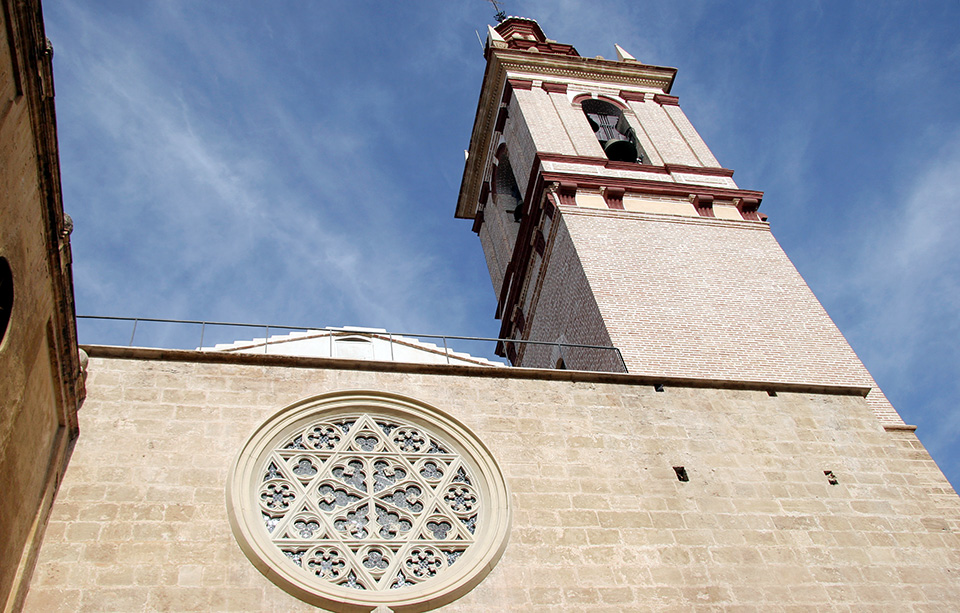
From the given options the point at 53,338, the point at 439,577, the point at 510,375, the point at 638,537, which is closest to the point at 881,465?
the point at 638,537

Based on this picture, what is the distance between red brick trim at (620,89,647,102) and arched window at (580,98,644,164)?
448 millimetres

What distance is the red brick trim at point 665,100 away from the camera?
20.9 meters

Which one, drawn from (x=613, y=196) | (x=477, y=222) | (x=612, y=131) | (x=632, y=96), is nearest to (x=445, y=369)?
(x=613, y=196)

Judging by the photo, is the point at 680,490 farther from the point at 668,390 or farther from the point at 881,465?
the point at 881,465

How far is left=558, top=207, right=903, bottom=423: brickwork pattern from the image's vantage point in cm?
1252

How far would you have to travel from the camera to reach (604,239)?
14.8 m

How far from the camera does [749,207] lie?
16750 millimetres

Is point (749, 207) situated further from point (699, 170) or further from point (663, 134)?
point (663, 134)

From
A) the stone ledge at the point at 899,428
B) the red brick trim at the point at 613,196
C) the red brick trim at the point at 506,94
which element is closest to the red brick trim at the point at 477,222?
the red brick trim at the point at 506,94

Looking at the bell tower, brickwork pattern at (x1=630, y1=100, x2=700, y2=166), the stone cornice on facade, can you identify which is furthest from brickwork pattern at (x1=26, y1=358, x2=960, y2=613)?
the stone cornice on facade

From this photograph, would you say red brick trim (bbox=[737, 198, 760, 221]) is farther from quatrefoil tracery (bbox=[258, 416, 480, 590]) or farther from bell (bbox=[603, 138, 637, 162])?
quatrefoil tracery (bbox=[258, 416, 480, 590])

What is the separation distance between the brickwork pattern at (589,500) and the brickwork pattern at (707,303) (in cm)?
222

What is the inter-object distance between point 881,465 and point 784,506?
1.64 meters

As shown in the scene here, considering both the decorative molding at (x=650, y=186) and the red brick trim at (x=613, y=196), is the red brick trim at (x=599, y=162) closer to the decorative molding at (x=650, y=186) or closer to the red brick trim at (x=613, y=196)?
the decorative molding at (x=650, y=186)
